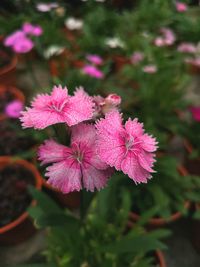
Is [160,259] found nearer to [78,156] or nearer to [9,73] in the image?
[78,156]

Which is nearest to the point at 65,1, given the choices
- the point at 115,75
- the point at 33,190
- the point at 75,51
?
the point at 75,51

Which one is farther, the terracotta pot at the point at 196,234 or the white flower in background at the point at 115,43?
the white flower in background at the point at 115,43

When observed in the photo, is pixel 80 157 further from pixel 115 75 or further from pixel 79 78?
pixel 115 75

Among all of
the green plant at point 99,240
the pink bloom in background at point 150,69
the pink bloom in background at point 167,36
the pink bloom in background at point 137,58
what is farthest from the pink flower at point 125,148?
the pink bloom in background at point 167,36

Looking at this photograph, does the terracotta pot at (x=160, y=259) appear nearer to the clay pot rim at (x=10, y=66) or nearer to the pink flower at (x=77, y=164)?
the pink flower at (x=77, y=164)

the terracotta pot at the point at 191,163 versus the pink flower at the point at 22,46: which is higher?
the pink flower at the point at 22,46

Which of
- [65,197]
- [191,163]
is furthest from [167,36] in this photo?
[65,197]
